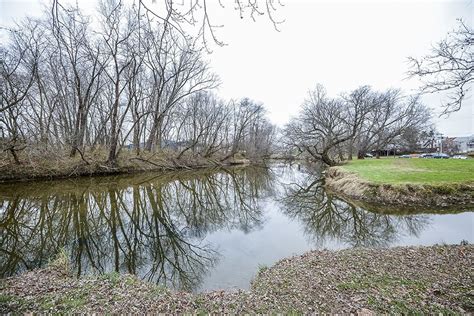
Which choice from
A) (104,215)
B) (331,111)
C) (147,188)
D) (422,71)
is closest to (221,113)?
(331,111)

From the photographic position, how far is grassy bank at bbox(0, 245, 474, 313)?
298cm

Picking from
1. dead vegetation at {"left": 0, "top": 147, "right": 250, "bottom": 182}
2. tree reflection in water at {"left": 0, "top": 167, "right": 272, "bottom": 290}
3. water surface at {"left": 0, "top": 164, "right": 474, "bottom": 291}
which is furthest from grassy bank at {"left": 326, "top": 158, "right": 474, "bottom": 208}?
dead vegetation at {"left": 0, "top": 147, "right": 250, "bottom": 182}

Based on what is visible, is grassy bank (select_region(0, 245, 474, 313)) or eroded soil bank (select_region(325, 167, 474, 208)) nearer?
grassy bank (select_region(0, 245, 474, 313))

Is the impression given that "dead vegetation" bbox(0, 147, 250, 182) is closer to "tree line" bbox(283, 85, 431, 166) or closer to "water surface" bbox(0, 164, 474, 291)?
"water surface" bbox(0, 164, 474, 291)

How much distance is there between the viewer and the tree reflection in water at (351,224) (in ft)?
22.5

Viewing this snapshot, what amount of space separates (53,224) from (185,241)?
496cm

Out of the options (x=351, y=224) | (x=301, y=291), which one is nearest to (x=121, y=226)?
(x=301, y=291)

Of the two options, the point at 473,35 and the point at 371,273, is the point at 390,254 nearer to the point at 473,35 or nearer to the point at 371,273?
the point at 371,273

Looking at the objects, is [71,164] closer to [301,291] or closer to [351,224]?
[351,224]

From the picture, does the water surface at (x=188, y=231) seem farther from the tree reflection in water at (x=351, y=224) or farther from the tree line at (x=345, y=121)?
the tree line at (x=345, y=121)

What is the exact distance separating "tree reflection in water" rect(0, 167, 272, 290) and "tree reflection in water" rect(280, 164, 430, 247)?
2125 millimetres

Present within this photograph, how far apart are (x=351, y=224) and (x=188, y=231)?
5977 mm

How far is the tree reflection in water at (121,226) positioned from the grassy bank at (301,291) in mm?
1059

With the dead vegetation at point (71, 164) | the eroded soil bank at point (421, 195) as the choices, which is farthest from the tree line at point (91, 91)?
the eroded soil bank at point (421, 195)
